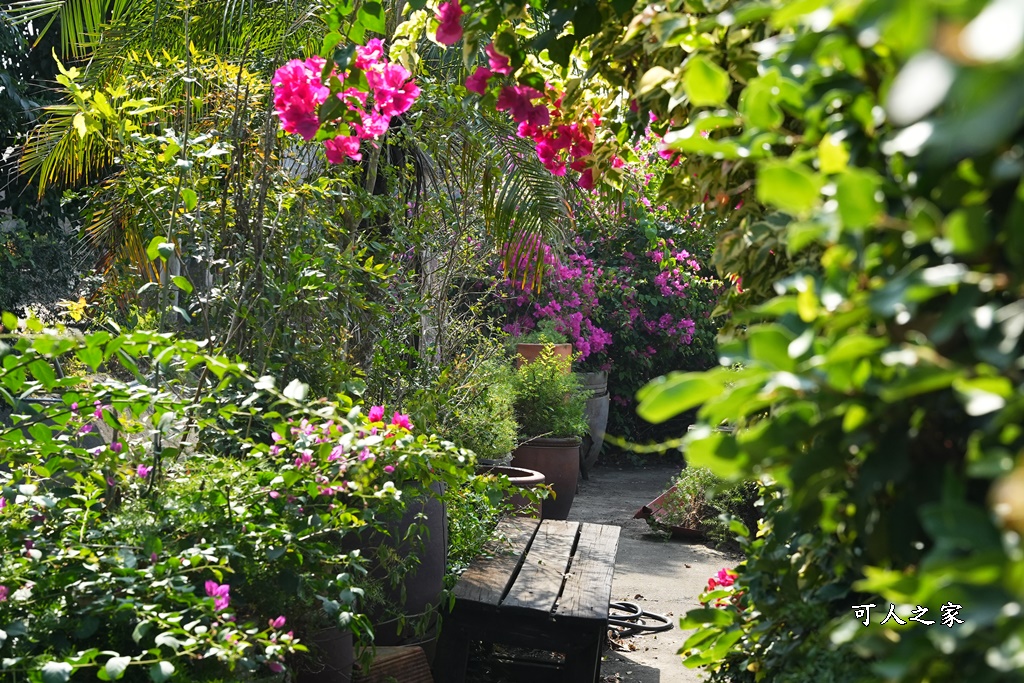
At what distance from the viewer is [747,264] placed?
1.47 meters

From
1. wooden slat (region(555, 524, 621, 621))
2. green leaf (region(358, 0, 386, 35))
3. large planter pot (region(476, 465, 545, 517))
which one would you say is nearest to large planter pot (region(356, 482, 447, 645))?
wooden slat (region(555, 524, 621, 621))

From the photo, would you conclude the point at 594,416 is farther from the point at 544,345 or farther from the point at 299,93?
the point at 299,93

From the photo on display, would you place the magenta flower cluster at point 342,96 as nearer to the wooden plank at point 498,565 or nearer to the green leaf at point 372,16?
the green leaf at point 372,16

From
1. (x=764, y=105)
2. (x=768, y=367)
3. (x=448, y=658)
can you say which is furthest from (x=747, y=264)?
(x=448, y=658)

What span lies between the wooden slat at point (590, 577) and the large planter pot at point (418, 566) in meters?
0.46

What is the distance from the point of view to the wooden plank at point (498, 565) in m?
3.05

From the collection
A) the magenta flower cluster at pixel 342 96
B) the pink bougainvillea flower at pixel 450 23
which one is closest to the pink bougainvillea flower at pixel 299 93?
the magenta flower cluster at pixel 342 96

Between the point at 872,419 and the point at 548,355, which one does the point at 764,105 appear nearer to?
the point at 872,419

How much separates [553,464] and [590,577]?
9.43 ft

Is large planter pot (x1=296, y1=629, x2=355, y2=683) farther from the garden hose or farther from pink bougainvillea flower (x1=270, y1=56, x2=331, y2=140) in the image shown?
the garden hose

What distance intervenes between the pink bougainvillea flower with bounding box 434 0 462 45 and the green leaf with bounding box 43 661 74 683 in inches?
56.1

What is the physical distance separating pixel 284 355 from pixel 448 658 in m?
1.24

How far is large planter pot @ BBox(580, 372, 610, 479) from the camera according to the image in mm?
7957

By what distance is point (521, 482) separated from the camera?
441cm
